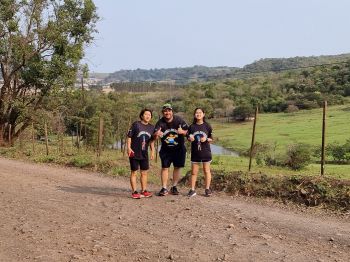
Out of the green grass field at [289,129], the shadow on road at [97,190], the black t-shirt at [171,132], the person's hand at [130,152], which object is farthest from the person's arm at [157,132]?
the green grass field at [289,129]

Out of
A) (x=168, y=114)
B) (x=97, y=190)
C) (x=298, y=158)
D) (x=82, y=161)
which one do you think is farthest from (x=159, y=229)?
(x=298, y=158)

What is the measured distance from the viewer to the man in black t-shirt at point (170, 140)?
860cm

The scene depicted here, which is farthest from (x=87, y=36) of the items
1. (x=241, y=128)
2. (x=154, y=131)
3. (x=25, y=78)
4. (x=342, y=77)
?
(x=342, y=77)

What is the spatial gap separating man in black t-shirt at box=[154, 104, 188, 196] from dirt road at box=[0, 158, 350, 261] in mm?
569

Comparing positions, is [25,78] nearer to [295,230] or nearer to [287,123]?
[295,230]

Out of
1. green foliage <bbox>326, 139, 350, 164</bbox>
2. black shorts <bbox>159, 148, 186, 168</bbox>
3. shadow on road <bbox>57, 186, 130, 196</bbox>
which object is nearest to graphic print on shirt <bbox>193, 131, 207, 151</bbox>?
black shorts <bbox>159, 148, 186, 168</bbox>

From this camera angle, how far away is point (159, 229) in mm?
6406

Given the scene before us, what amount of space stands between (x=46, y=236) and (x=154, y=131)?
316 centimetres

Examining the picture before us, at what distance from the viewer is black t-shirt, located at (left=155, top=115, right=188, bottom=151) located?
865 cm

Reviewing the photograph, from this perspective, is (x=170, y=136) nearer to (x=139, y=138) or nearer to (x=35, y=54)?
(x=139, y=138)

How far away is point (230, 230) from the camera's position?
20.9 feet

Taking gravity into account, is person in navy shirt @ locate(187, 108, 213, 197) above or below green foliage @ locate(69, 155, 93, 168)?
above

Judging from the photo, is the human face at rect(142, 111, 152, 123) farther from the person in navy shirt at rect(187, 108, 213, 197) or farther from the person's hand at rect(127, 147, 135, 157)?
the person in navy shirt at rect(187, 108, 213, 197)

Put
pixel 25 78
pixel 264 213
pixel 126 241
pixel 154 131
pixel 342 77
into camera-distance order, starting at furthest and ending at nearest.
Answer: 1. pixel 342 77
2. pixel 25 78
3. pixel 154 131
4. pixel 264 213
5. pixel 126 241
